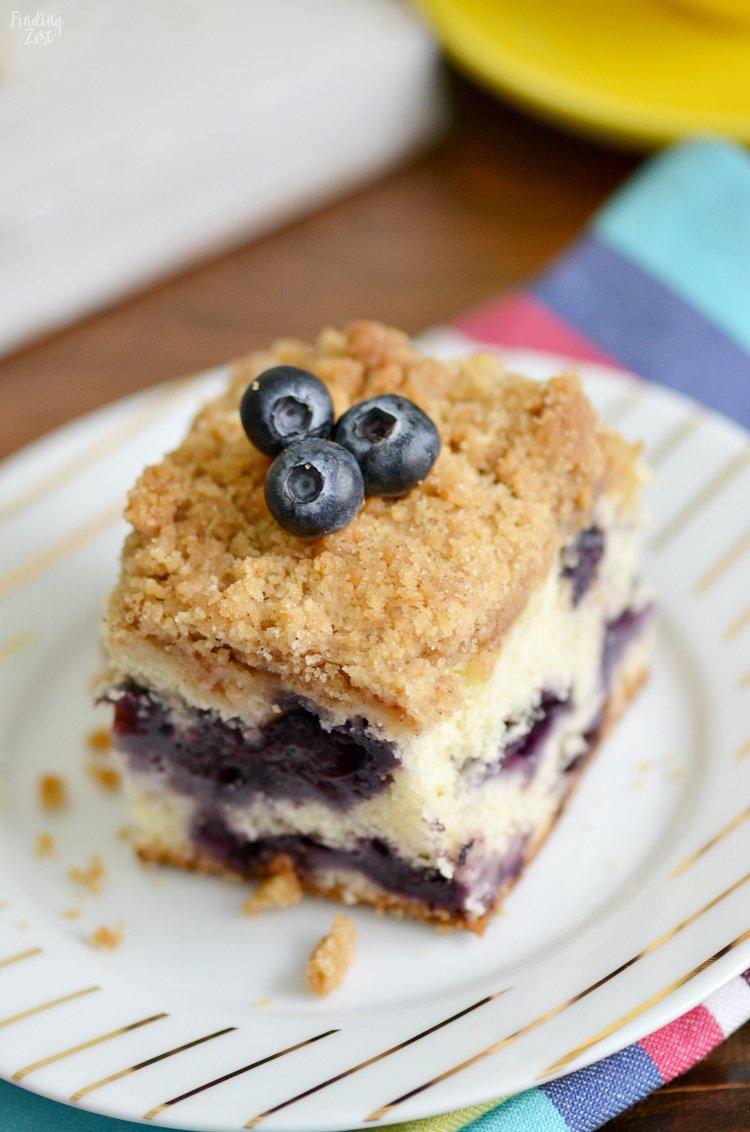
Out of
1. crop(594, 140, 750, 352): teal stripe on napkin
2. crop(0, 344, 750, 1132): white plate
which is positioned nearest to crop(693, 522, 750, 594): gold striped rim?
crop(0, 344, 750, 1132): white plate

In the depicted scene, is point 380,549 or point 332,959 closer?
point 380,549

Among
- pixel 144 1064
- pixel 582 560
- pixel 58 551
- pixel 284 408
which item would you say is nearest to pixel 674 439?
pixel 582 560

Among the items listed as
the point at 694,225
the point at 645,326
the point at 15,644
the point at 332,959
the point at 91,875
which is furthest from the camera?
the point at 694,225

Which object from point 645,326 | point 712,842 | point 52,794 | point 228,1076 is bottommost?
point 712,842

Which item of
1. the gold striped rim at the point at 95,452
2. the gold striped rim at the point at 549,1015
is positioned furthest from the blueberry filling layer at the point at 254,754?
the gold striped rim at the point at 95,452

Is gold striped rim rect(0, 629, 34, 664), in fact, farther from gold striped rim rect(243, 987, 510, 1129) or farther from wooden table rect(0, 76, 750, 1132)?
gold striped rim rect(243, 987, 510, 1129)

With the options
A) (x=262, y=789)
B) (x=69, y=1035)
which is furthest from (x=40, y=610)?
(x=69, y=1035)

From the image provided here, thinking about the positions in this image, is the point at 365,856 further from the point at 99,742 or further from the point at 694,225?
the point at 694,225
